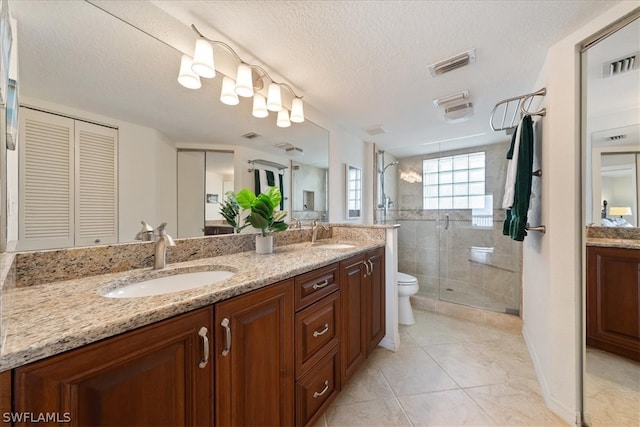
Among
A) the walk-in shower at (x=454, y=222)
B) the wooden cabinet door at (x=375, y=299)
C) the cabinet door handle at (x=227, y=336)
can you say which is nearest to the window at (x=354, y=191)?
the walk-in shower at (x=454, y=222)

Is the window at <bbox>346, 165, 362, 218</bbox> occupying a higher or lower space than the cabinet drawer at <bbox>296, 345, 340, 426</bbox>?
higher

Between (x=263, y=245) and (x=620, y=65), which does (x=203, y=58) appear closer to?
(x=263, y=245)

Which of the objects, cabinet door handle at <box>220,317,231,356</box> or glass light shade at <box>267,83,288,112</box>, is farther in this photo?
glass light shade at <box>267,83,288,112</box>

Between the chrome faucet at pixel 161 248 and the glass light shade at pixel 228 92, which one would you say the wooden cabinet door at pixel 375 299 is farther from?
the glass light shade at pixel 228 92

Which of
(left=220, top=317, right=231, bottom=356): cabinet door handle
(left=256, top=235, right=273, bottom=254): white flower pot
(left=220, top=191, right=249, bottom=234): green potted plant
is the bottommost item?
(left=220, top=317, right=231, bottom=356): cabinet door handle

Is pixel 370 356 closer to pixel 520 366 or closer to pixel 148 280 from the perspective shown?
pixel 520 366

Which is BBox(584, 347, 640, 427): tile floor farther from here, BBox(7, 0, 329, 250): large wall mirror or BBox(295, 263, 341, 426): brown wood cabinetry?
BBox(7, 0, 329, 250): large wall mirror

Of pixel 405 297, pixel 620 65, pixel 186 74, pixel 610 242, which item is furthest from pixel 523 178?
pixel 186 74

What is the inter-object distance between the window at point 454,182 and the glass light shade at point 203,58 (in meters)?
3.12

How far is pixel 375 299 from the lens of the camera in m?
1.81

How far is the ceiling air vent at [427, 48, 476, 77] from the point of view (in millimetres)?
1454

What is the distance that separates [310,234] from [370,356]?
1.09 meters

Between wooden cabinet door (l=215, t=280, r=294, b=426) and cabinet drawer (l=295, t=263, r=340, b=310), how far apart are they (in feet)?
0.20

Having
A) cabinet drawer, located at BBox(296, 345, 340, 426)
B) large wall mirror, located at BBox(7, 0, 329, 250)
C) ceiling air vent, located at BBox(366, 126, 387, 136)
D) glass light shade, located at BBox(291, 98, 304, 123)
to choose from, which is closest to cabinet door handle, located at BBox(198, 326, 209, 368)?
cabinet drawer, located at BBox(296, 345, 340, 426)
